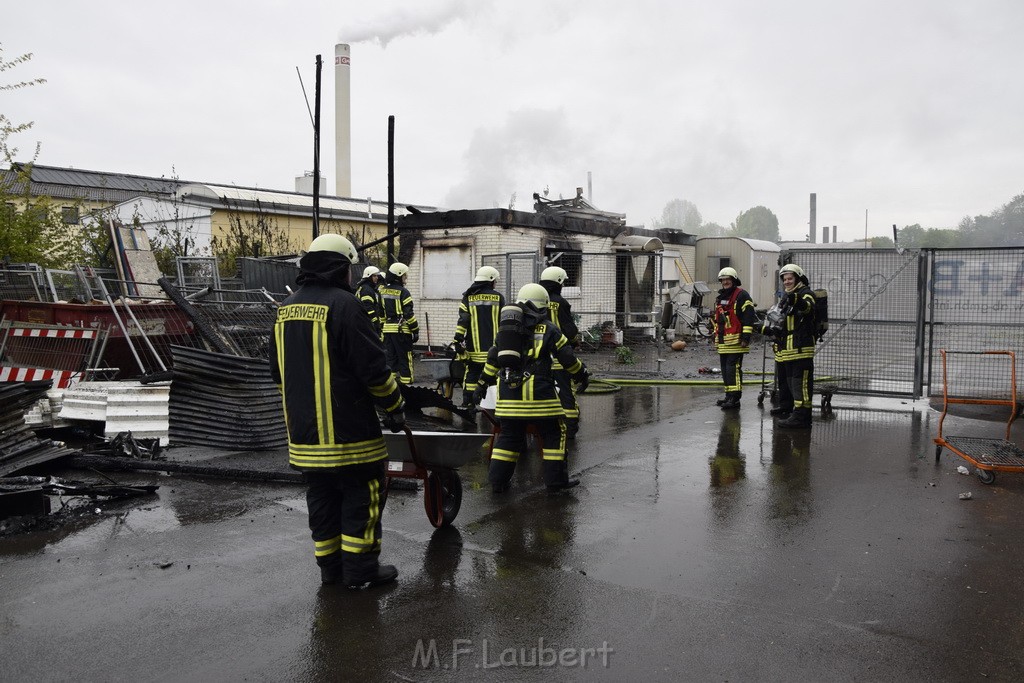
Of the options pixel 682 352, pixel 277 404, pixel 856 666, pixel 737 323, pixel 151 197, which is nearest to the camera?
pixel 856 666

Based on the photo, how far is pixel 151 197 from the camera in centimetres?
2334

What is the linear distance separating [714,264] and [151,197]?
17.4m

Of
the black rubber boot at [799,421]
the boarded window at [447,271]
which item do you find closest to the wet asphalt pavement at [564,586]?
the black rubber boot at [799,421]

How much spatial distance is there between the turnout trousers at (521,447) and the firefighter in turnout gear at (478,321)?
2820 millimetres

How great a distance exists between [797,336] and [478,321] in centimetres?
384

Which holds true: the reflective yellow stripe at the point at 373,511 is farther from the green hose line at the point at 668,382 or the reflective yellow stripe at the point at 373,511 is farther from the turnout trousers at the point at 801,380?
the green hose line at the point at 668,382

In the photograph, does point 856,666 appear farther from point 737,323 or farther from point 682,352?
point 682,352

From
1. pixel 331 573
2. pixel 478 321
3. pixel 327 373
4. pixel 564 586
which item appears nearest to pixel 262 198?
pixel 478 321

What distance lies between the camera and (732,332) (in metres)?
10.7

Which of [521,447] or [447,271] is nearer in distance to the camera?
[521,447]

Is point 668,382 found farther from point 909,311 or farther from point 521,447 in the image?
point 521,447

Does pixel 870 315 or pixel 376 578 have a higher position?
pixel 870 315

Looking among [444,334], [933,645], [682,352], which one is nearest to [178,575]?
[933,645]

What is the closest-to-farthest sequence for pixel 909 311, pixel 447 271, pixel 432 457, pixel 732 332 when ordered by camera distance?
pixel 432 457
pixel 909 311
pixel 732 332
pixel 447 271
